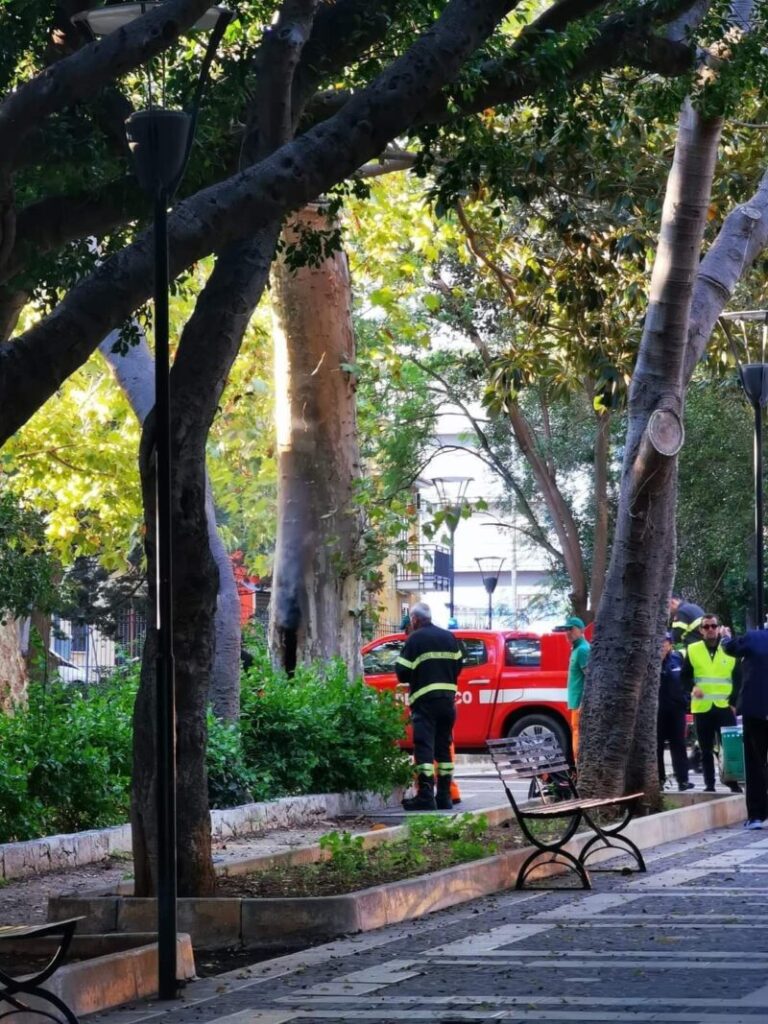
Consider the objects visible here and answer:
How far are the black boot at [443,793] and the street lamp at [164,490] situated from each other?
10039mm

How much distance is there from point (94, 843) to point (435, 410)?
933 inches

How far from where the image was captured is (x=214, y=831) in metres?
15.3

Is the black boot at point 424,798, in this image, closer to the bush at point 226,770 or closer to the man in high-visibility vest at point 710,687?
the bush at point 226,770

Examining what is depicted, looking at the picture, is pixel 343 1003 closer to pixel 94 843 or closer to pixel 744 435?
pixel 94 843

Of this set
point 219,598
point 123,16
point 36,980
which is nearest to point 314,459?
point 219,598

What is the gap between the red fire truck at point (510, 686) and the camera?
2662 centimetres

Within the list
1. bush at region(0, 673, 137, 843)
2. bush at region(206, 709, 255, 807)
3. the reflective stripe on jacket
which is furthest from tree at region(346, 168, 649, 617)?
bush at region(0, 673, 137, 843)

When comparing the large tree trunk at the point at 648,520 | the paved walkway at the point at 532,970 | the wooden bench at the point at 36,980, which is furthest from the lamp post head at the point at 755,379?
the wooden bench at the point at 36,980

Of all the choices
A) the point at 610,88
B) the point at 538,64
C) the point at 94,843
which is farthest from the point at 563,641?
the point at 538,64

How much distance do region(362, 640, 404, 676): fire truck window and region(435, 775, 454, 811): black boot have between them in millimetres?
9656

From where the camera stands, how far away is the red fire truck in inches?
1048

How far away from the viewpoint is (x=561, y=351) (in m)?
20.0

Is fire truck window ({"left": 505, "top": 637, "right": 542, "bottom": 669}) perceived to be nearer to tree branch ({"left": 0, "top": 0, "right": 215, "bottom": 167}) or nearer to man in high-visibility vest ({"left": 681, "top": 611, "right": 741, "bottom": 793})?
man in high-visibility vest ({"left": 681, "top": 611, "right": 741, "bottom": 793})

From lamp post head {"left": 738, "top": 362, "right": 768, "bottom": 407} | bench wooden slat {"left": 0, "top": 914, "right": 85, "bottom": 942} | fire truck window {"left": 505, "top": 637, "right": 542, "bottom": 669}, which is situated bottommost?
bench wooden slat {"left": 0, "top": 914, "right": 85, "bottom": 942}
